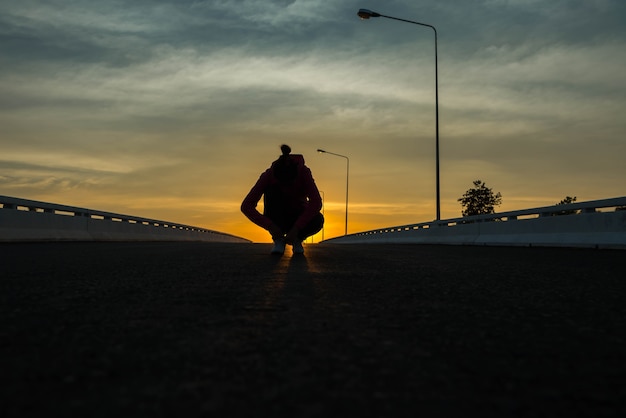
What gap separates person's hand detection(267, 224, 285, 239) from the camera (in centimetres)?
1089

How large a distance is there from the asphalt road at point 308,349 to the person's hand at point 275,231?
4845 mm

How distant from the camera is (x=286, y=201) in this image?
10922mm

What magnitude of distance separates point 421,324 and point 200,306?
1437mm

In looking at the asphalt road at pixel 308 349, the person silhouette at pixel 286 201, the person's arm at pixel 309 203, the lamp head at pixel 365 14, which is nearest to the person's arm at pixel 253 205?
the person silhouette at pixel 286 201

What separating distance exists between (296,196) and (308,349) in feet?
25.9

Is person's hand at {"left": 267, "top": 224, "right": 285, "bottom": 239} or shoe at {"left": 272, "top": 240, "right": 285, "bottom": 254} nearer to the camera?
person's hand at {"left": 267, "top": 224, "right": 285, "bottom": 239}

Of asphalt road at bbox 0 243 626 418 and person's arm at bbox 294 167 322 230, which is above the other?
person's arm at bbox 294 167 322 230

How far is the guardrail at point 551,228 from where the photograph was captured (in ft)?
44.4

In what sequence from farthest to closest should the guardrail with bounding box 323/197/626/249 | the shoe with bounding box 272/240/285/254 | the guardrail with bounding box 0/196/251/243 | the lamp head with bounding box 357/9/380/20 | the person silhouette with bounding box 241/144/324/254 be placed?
the lamp head with bounding box 357/9/380/20 < the guardrail with bounding box 0/196/251/243 < the guardrail with bounding box 323/197/626/249 < the shoe with bounding box 272/240/285/254 < the person silhouette with bounding box 241/144/324/254

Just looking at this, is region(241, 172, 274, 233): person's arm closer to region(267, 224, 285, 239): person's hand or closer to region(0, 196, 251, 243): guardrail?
region(267, 224, 285, 239): person's hand

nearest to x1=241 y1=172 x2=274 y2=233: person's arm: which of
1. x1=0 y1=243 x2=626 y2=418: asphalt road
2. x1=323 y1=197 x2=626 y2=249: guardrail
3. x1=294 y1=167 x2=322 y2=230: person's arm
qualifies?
x1=294 y1=167 x2=322 y2=230: person's arm

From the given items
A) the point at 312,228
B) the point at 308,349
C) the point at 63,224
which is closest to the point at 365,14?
the point at 63,224

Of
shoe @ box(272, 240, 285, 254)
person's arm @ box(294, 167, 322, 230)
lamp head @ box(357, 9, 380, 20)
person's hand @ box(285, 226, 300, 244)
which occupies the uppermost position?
lamp head @ box(357, 9, 380, 20)

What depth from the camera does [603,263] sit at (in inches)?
362
